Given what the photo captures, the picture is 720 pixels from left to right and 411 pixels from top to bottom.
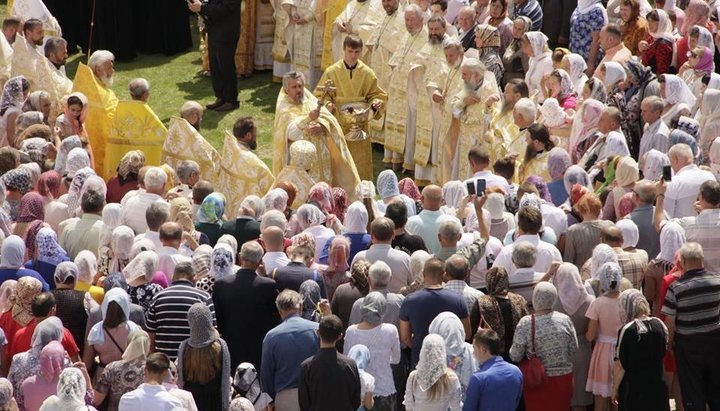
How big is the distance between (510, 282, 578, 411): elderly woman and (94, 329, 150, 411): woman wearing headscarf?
2.69m

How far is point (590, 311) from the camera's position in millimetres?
11438

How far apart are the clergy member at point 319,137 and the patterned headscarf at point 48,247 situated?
4.18 metres

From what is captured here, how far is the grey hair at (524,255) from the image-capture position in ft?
38.0

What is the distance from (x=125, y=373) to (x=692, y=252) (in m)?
4.44

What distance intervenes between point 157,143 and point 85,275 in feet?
15.0

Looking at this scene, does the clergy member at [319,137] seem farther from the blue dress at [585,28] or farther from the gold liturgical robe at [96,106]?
the blue dress at [585,28]

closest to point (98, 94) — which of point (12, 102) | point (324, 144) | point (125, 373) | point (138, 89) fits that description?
point (138, 89)

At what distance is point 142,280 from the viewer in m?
11.4

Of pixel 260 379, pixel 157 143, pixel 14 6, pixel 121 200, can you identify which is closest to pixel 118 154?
pixel 157 143

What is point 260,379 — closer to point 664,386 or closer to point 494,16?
point 664,386

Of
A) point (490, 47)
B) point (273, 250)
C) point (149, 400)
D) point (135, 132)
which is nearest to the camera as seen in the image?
point (149, 400)

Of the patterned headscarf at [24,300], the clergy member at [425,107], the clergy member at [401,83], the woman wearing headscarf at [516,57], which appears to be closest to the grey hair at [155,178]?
the patterned headscarf at [24,300]

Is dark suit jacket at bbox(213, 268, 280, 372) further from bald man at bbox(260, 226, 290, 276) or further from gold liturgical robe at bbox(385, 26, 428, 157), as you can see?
gold liturgical robe at bbox(385, 26, 428, 157)

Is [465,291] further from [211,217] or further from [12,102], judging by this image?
[12,102]
